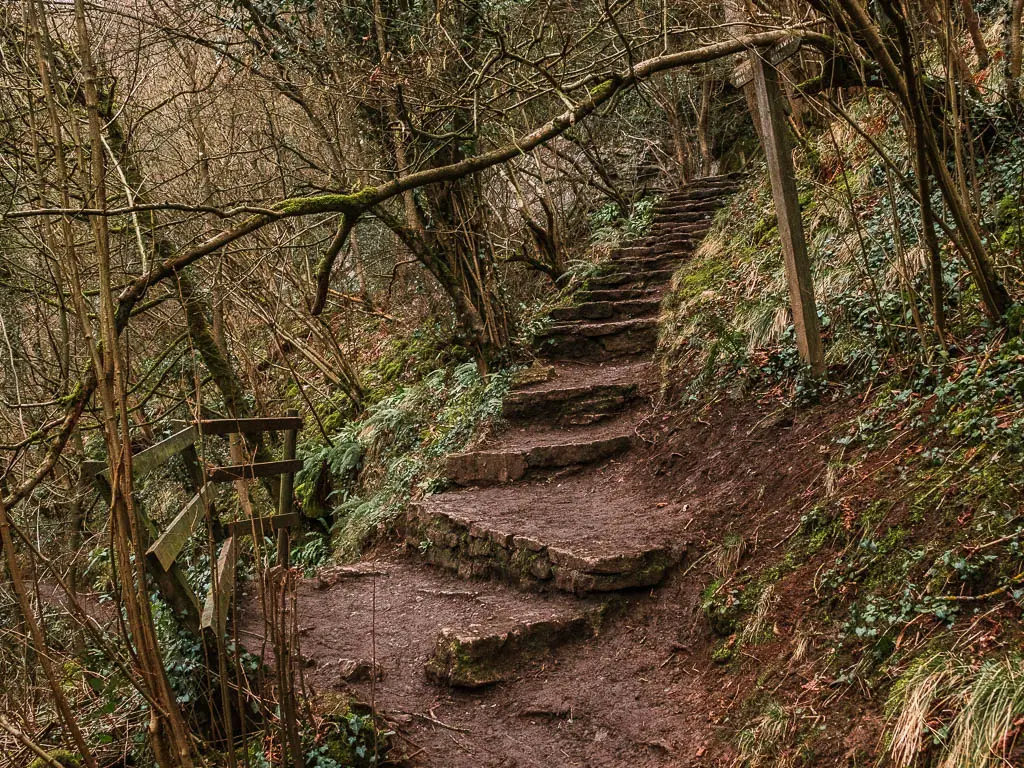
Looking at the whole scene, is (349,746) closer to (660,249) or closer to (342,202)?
(342,202)

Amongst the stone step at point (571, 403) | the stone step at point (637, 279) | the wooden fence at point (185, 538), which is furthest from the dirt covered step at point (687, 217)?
the wooden fence at point (185, 538)

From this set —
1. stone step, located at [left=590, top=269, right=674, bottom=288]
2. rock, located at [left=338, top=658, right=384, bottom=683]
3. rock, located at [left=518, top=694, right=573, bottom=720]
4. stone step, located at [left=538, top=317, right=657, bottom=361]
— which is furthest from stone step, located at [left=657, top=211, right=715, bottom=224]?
rock, located at [left=338, top=658, right=384, bottom=683]

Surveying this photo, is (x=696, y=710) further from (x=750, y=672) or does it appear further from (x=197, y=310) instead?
(x=197, y=310)

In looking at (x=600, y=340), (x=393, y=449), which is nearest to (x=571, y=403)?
(x=600, y=340)

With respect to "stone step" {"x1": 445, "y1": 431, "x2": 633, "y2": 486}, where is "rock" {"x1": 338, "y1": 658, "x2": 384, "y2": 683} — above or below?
below

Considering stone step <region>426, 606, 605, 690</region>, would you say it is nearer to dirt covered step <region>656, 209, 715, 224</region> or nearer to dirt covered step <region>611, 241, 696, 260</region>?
dirt covered step <region>611, 241, 696, 260</region>

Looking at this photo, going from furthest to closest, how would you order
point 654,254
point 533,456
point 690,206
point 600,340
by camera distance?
point 690,206 < point 654,254 < point 600,340 < point 533,456

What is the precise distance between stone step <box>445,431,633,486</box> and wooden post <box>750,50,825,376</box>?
2081 millimetres

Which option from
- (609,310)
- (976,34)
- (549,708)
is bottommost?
(549,708)

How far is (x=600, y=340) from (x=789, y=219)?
141 inches

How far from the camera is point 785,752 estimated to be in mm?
3107

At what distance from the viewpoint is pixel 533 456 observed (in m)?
6.84

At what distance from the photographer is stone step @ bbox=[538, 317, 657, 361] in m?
8.29

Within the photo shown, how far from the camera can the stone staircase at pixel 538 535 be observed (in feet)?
15.4
